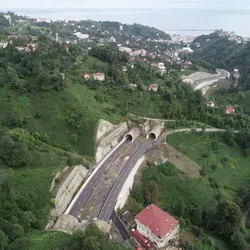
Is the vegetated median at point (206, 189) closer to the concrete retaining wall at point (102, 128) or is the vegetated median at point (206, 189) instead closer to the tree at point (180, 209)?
the tree at point (180, 209)

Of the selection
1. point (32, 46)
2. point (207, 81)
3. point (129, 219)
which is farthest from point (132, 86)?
point (207, 81)

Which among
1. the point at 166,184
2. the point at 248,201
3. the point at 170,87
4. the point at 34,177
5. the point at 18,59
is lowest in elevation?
the point at 248,201

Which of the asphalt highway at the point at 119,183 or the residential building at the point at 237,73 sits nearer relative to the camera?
the asphalt highway at the point at 119,183

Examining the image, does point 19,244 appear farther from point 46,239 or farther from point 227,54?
point 227,54

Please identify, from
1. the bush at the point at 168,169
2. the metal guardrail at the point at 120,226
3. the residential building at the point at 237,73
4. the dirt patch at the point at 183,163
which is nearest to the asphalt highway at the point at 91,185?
the metal guardrail at the point at 120,226

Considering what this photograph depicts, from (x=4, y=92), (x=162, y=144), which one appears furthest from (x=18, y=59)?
(x=162, y=144)

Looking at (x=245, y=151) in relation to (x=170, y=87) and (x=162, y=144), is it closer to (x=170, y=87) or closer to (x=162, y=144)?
(x=162, y=144)

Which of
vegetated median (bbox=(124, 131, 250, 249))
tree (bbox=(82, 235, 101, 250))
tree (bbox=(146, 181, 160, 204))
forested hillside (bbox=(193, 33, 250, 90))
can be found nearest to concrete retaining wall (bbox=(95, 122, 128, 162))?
vegetated median (bbox=(124, 131, 250, 249))
